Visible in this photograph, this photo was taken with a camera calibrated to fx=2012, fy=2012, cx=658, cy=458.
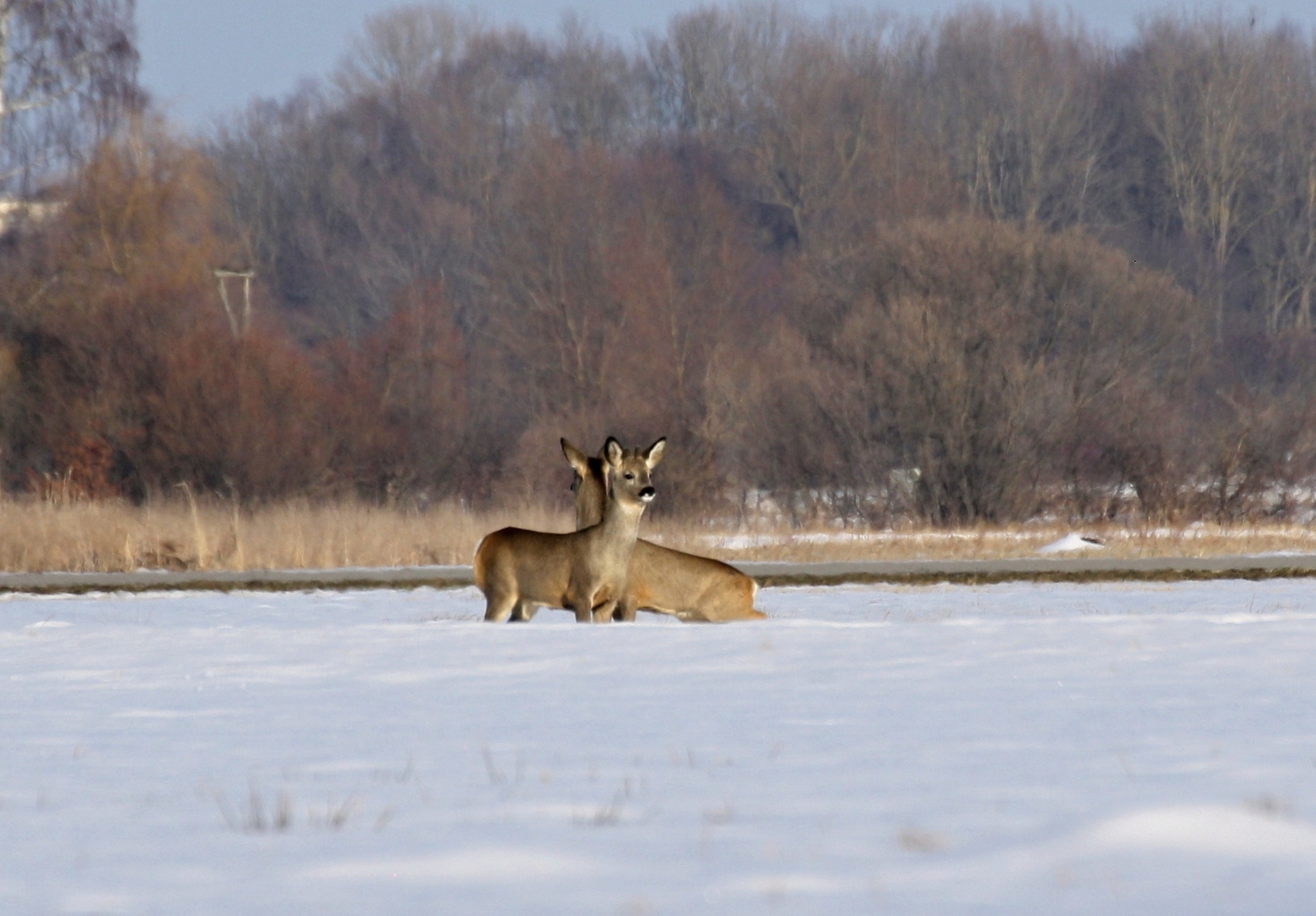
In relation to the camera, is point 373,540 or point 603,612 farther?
point 373,540

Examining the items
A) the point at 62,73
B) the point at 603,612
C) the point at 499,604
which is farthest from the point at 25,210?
the point at 603,612

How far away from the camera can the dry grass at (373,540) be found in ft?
79.9

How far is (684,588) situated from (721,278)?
54966mm

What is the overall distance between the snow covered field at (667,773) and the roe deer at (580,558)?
89cm

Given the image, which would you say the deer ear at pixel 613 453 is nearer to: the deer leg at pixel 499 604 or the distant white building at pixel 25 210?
the deer leg at pixel 499 604

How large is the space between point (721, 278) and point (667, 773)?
62113 mm

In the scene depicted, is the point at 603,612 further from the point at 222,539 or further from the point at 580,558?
the point at 222,539

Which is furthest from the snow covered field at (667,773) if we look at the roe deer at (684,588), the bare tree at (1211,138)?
the bare tree at (1211,138)

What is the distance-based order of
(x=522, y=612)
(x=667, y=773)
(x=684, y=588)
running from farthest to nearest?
(x=684, y=588)
(x=522, y=612)
(x=667, y=773)

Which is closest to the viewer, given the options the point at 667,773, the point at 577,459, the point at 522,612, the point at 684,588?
the point at 667,773

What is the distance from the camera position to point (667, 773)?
6711 millimetres

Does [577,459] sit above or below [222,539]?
above

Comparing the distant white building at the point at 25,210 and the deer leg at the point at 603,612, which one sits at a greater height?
the distant white building at the point at 25,210

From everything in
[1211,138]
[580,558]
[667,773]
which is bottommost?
[667,773]
